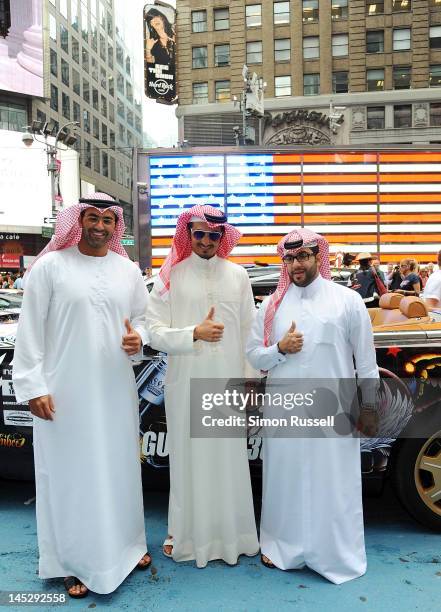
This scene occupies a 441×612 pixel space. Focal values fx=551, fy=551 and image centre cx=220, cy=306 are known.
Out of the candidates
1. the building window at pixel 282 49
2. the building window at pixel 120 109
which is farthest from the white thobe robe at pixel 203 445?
the building window at pixel 120 109

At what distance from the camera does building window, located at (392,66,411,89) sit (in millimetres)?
32531

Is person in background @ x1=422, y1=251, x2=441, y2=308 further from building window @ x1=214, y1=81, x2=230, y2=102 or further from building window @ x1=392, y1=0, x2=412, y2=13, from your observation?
building window @ x1=392, y1=0, x2=412, y2=13

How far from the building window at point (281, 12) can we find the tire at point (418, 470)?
3611cm

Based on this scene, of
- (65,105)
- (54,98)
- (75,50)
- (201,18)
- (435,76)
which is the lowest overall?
(435,76)

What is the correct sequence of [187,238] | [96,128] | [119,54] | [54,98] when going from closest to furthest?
1. [187,238]
2. [54,98]
3. [96,128]
4. [119,54]

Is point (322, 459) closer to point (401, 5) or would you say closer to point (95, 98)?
point (401, 5)

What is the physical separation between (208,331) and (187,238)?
1.96 feet

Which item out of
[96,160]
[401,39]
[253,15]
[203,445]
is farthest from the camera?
[96,160]

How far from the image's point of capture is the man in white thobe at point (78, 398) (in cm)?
255

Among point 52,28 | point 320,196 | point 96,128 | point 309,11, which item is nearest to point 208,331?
point 320,196

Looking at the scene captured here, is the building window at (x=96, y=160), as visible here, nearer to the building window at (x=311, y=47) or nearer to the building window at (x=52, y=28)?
the building window at (x=52, y=28)

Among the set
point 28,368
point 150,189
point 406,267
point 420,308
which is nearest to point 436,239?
point 406,267

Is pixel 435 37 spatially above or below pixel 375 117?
above

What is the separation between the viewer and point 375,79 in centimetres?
3288
